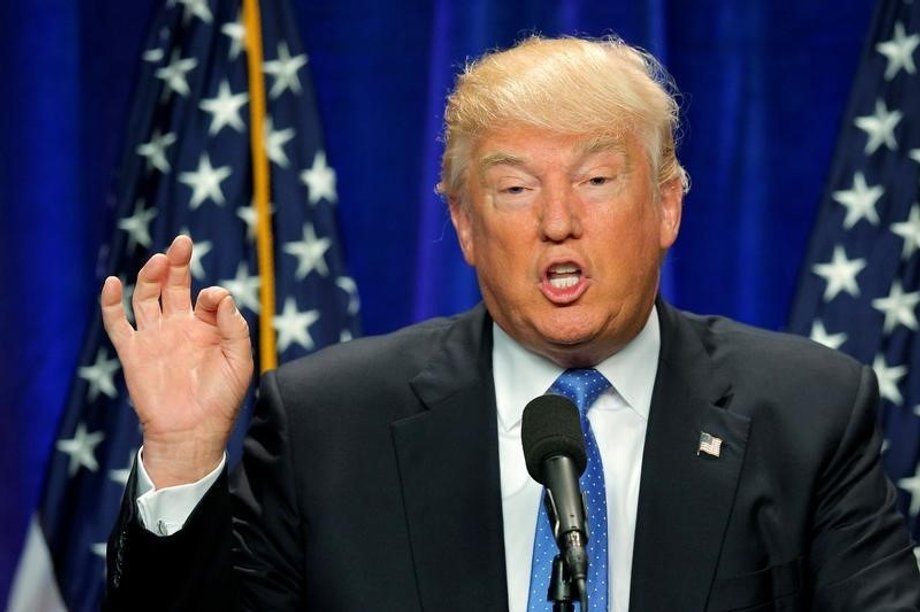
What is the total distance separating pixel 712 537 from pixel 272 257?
1.66 meters

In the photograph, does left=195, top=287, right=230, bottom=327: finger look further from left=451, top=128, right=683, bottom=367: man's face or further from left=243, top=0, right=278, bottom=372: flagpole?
left=243, top=0, right=278, bottom=372: flagpole

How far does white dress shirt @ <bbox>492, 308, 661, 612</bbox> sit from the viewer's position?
2.34m

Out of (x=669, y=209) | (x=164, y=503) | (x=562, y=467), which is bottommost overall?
(x=164, y=503)

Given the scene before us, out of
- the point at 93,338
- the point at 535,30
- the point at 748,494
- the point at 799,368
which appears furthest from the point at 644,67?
the point at 93,338

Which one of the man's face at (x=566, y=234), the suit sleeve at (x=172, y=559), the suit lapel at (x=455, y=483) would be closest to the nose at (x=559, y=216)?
the man's face at (x=566, y=234)

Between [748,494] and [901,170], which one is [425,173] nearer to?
[901,170]

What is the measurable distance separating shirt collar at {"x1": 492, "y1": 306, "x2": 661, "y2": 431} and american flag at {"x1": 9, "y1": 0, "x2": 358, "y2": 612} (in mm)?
1142

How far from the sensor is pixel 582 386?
8.07ft

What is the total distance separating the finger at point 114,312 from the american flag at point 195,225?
4.96 ft

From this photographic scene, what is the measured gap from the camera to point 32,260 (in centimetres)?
372

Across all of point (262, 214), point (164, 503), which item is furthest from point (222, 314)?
point (262, 214)

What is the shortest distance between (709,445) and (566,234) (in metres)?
0.43

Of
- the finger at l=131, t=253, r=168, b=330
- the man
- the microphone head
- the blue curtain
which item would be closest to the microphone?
the microphone head

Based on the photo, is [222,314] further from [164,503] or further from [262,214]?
[262,214]
